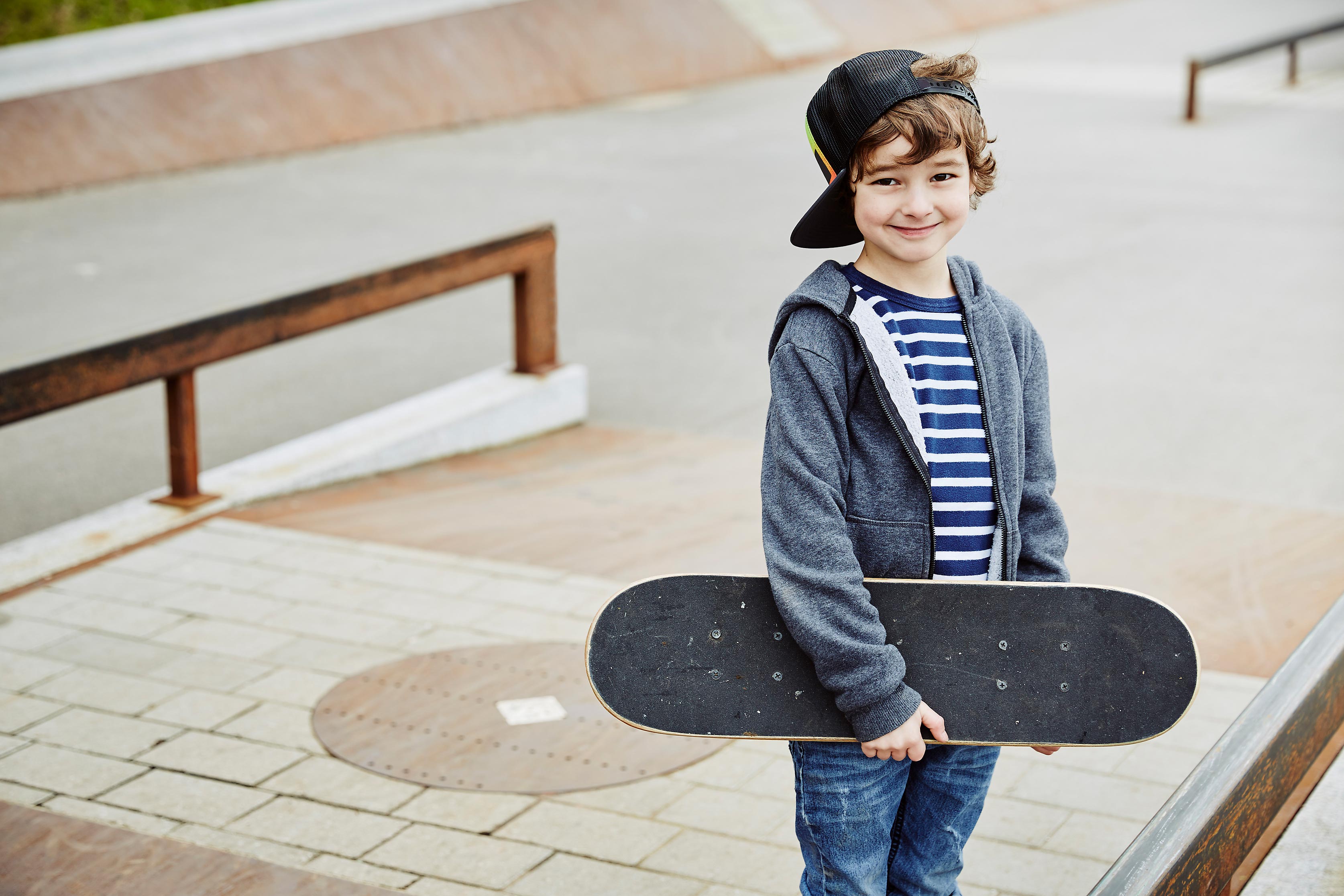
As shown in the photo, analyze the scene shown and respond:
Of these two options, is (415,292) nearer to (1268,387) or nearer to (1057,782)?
(1057,782)

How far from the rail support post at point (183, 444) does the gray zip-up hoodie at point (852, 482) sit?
386 cm

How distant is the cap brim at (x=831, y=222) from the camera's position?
2354mm

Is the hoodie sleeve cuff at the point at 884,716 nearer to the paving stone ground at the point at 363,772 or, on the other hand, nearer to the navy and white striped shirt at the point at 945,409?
the navy and white striped shirt at the point at 945,409

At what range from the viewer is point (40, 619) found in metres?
4.86

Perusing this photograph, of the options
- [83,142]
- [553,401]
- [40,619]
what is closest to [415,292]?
[553,401]

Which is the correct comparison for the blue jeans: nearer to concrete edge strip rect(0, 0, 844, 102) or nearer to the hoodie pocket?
the hoodie pocket

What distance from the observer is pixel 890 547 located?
237 centimetres

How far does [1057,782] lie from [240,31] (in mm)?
12513

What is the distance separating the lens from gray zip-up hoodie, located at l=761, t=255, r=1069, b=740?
226cm

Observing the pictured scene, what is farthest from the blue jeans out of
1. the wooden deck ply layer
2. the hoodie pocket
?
the wooden deck ply layer

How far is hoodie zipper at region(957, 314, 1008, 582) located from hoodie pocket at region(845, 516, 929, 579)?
3.1 inches

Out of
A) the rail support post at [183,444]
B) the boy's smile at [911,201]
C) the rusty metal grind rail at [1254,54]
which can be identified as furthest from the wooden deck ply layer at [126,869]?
the rusty metal grind rail at [1254,54]

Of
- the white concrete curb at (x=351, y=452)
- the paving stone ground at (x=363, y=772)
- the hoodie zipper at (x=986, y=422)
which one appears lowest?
the paving stone ground at (x=363, y=772)

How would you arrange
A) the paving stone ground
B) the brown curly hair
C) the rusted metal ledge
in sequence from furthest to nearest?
the paving stone ground, the brown curly hair, the rusted metal ledge
